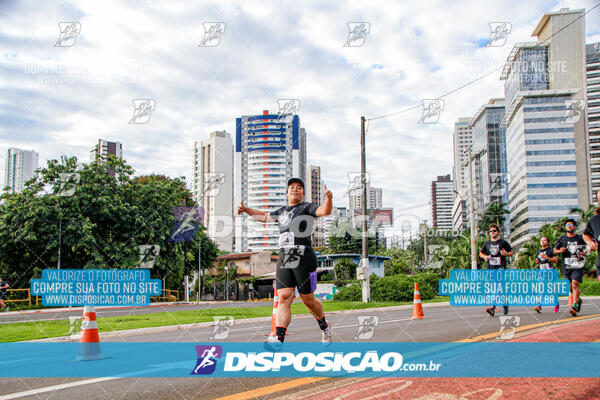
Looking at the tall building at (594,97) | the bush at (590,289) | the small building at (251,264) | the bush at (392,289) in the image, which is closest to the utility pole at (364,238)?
the bush at (392,289)

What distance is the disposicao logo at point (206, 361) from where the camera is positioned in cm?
444

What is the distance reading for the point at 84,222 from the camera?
28.0m


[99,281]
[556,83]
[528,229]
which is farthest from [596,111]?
[99,281]

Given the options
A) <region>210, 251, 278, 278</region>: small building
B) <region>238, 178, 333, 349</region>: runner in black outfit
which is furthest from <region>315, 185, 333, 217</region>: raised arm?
<region>210, 251, 278, 278</region>: small building

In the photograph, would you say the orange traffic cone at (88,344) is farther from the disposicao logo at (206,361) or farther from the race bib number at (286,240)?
the race bib number at (286,240)

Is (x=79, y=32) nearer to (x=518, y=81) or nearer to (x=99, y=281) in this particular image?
(x=99, y=281)

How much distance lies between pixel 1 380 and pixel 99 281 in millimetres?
23788

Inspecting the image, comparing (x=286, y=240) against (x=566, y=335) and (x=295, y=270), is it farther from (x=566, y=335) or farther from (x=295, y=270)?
(x=566, y=335)

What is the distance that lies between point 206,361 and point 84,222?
85.0 ft

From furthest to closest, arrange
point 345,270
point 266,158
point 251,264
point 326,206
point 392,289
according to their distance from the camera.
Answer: point 266,158
point 251,264
point 345,270
point 392,289
point 326,206

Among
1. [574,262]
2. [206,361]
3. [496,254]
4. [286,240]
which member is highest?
[286,240]

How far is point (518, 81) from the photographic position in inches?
5802

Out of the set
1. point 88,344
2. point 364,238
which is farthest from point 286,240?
point 364,238

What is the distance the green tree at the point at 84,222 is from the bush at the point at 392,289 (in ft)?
44.4
